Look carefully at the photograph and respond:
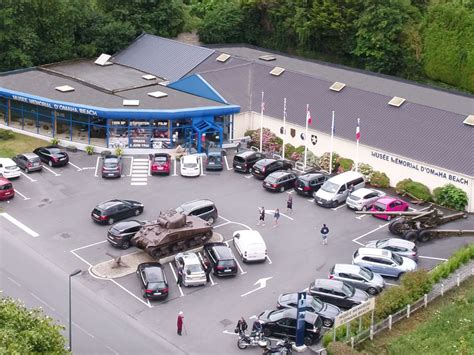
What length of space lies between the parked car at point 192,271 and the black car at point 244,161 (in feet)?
51.0

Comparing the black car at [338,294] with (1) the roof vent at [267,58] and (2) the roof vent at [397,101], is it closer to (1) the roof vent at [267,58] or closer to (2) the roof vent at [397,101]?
(2) the roof vent at [397,101]

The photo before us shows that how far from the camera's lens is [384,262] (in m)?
44.2

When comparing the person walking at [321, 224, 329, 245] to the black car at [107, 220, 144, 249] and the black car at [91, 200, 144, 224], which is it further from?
the black car at [91, 200, 144, 224]

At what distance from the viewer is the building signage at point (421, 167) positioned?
5269 centimetres

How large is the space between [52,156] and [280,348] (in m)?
29.1

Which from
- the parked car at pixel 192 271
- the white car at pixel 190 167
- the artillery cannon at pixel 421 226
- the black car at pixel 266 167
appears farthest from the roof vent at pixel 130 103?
the artillery cannon at pixel 421 226

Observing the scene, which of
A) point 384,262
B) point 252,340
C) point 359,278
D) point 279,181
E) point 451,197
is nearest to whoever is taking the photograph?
point 252,340

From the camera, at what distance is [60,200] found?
53.6 meters

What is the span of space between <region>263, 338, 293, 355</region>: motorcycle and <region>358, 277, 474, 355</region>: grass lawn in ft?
10.9

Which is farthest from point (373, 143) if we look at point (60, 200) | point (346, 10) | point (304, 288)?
point (346, 10)

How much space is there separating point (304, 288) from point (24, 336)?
17307 mm

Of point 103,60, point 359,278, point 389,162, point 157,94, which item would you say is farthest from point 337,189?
point 103,60

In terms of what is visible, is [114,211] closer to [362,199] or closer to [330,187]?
[330,187]

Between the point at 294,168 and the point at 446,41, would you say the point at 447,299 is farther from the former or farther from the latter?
the point at 446,41
